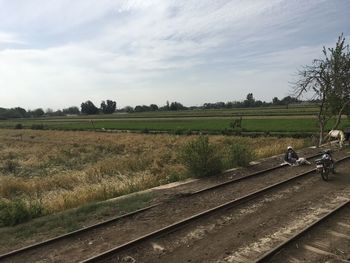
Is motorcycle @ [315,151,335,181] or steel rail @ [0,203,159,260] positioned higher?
motorcycle @ [315,151,335,181]

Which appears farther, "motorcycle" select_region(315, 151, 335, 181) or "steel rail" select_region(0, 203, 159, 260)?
"motorcycle" select_region(315, 151, 335, 181)

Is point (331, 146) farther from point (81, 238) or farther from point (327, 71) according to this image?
point (81, 238)

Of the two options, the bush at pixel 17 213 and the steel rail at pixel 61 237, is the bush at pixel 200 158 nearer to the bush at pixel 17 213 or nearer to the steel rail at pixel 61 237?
the steel rail at pixel 61 237

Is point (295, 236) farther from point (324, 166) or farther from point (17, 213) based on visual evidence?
point (17, 213)

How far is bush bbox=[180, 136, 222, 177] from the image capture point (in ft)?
51.1

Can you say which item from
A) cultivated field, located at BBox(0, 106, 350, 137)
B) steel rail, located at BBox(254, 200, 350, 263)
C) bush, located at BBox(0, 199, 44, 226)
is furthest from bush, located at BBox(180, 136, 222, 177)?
cultivated field, located at BBox(0, 106, 350, 137)

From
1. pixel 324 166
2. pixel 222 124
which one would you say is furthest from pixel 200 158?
pixel 222 124

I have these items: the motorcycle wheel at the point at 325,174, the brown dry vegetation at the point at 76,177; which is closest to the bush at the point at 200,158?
the brown dry vegetation at the point at 76,177

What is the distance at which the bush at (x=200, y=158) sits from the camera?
15.6 metres

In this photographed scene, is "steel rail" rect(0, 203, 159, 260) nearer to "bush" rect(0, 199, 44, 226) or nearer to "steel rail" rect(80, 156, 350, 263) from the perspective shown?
"steel rail" rect(80, 156, 350, 263)

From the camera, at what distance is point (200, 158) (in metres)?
15.6

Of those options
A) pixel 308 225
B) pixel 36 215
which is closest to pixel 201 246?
pixel 308 225

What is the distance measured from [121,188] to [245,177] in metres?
4.60

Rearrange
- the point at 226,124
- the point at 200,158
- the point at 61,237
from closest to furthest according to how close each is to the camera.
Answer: the point at 61,237
the point at 200,158
the point at 226,124
